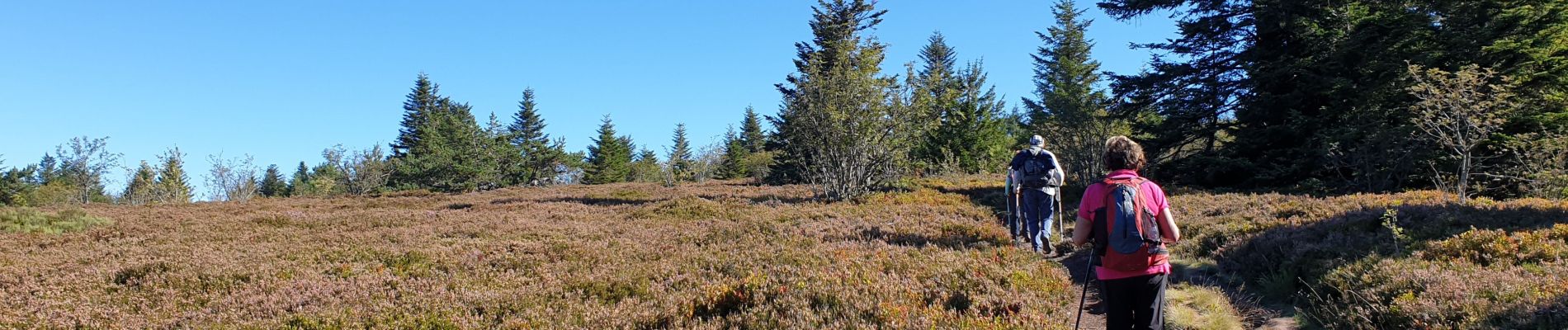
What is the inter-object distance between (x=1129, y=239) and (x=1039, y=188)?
5.61 meters

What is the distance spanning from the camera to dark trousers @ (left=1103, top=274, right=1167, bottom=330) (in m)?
4.02

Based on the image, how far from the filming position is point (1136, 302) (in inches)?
161

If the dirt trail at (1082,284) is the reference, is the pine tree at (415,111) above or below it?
above

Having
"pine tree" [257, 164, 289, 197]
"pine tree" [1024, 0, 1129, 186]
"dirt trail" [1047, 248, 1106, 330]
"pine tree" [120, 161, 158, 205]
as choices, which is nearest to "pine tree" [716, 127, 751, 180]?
"pine tree" [1024, 0, 1129, 186]

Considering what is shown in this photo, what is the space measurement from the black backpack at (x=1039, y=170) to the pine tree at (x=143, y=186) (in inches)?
2005

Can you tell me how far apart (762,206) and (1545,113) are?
16935 millimetres

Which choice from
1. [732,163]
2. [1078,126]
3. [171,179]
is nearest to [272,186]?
[171,179]

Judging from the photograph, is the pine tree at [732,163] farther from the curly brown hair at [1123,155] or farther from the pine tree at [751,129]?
the curly brown hair at [1123,155]

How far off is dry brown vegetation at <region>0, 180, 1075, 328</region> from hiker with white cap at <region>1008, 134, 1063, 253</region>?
728 mm

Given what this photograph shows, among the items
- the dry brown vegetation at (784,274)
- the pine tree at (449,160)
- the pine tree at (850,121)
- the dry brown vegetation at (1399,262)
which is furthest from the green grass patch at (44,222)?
the pine tree at (449,160)

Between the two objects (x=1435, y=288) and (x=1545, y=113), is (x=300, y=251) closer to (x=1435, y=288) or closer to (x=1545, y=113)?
(x=1435, y=288)

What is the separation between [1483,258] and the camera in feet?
20.6

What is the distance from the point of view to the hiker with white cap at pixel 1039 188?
366 inches

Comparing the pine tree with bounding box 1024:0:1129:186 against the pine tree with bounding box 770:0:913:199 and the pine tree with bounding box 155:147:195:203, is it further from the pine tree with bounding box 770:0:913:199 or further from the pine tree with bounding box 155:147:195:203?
the pine tree with bounding box 155:147:195:203
